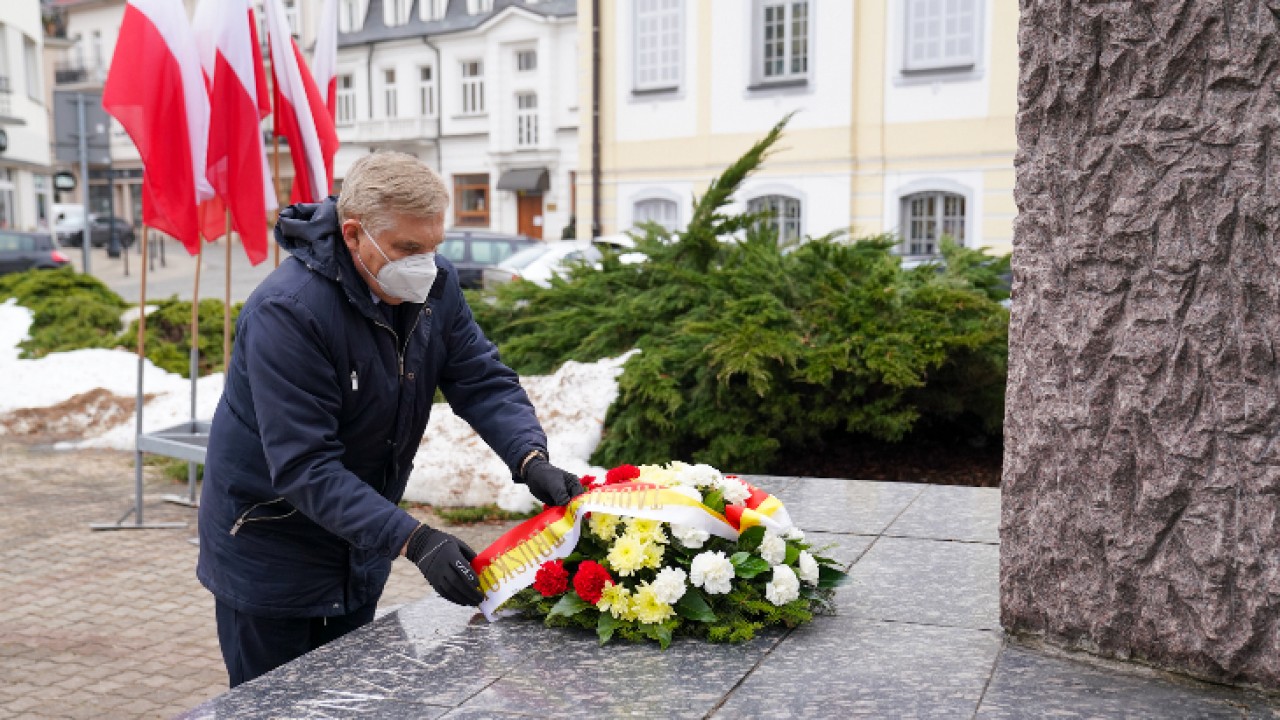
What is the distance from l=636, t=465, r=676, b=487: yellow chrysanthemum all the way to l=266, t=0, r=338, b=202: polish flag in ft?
13.7

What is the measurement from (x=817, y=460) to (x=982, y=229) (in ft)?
51.4

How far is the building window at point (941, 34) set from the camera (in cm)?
2186

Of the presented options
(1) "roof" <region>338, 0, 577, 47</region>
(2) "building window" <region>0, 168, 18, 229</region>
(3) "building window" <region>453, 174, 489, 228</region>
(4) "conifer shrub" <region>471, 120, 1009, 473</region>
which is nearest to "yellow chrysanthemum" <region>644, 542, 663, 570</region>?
(4) "conifer shrub" <region>471, 120, 1009, 473</region>

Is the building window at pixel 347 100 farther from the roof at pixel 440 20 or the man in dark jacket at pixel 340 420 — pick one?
the man in dark jacket at pixel 340 420

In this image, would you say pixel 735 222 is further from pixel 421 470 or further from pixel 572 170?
pixel 572 170

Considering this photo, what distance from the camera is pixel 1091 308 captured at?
3.10 m

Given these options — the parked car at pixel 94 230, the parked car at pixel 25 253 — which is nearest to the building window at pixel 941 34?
the parked car at pixel 25 253

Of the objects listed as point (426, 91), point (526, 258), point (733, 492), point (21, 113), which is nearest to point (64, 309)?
point (526, 258)

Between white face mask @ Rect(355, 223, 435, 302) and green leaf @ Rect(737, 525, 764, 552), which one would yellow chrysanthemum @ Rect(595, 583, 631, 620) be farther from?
white face mask @ Rect(355, 223, 435, 302)

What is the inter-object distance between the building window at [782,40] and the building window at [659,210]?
315 centimetres

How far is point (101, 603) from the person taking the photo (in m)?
6.02

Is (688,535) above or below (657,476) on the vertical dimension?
below

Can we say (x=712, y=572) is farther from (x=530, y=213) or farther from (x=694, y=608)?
(x=530, y=213)

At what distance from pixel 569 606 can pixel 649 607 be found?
0.21m
